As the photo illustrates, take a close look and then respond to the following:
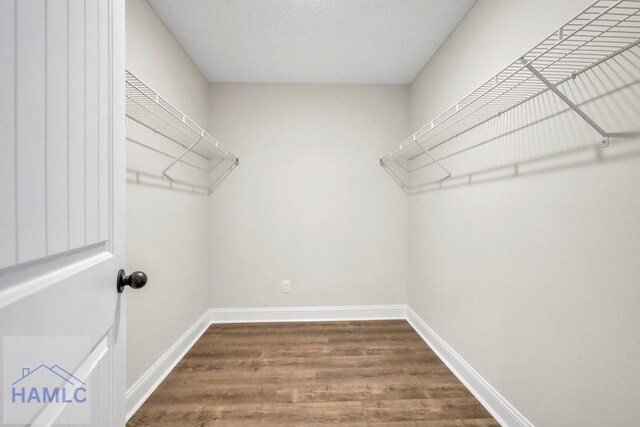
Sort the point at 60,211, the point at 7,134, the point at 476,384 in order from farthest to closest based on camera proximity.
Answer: the point at 476,384, the point at 60,211, the point at 7,134

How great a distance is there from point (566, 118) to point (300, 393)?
196cm

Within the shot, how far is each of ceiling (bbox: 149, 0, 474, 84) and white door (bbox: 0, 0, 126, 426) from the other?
4.66 ft

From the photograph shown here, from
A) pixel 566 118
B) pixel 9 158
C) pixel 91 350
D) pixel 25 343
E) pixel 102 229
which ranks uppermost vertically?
pixel 566 118

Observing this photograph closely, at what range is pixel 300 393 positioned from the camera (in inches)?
69.2

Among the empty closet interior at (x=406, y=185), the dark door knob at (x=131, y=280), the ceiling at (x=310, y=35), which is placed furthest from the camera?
the ceiling at (x=310, y=35)

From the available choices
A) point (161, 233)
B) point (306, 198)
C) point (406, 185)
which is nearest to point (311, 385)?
point (161, 233)

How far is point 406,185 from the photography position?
2.95m

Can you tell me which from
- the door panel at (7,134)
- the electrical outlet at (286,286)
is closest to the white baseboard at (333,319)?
the electrical outlet at (286,286)

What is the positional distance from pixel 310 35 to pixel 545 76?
1.54 metres

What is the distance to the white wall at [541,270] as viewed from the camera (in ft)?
3.18

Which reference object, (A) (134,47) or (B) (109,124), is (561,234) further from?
(A) (134,47)

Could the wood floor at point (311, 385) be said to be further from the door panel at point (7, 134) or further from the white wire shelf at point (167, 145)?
the door panel at point (7, 134)

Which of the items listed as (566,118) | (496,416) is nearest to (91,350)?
(566,118)

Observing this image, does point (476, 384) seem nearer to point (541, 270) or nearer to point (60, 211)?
point (541, 270)
